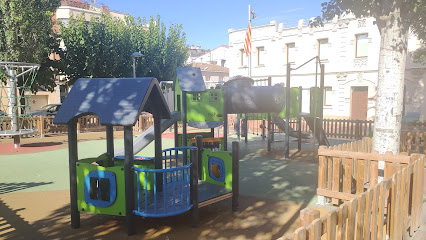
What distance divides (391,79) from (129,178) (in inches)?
185

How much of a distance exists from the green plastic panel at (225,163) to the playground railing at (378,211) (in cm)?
181

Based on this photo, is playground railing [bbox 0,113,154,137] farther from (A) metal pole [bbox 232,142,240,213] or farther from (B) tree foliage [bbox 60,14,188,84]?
(A) metal pole [bbox 232,142,240,213]

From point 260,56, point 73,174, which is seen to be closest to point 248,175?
point 73,174

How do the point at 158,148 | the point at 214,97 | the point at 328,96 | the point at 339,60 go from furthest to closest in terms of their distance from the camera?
the point at 328,96, the point at 339,60, the point at 214,97, the point at 158,148

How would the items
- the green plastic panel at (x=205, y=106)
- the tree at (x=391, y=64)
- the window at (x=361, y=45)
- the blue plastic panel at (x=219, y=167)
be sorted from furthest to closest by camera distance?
1. the window at (x=361, y=45)
2. the green plastic panel at (x=205, y=106)
3. the blue plastic panel at (x=219, y=167)
4. the tree at (x=391, y=64)

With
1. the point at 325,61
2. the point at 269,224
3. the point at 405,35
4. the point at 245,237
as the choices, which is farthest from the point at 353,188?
the point at 325,61

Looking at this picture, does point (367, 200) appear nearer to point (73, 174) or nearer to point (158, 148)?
point (158, 148)

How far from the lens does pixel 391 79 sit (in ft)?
17.9

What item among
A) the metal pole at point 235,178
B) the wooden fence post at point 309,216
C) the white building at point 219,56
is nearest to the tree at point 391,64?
the metal pole at point 235,178

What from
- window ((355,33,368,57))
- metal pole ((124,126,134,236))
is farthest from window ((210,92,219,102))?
window ((355,33,368,57))

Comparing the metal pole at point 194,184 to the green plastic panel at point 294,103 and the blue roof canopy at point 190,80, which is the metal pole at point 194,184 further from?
the green plastic panel at point 294,103

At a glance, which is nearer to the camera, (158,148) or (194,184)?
(194,184)

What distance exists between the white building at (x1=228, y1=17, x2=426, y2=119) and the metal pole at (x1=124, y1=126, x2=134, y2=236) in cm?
1961

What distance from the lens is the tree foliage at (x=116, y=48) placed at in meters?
21.4
